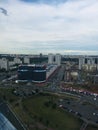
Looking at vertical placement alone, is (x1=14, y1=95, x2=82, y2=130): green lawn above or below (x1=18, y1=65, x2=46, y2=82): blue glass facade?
below

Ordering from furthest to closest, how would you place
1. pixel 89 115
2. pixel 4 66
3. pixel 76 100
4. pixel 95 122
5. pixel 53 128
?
1. pixel 4 66
2. pixel 76 100
3. pixel 89 115
4. pixel 95 122
5. pixel 53 128

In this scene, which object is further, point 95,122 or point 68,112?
point 68,112

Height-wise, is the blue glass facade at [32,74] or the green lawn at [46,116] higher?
the blue glass facade at [32,74]

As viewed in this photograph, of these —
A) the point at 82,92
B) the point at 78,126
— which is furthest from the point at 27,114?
the point at 82,92

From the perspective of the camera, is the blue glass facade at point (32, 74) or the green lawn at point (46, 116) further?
the blue glass facade at point (32, 74)

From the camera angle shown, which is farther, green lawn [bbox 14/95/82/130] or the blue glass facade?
the blue glass facade

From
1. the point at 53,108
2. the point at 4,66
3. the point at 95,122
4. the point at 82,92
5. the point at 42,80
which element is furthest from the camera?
the point at 4,66

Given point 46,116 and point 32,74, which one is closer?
point 46,116

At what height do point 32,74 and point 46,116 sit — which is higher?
point 32,74

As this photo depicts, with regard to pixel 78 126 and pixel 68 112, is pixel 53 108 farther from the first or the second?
pixel 78 126

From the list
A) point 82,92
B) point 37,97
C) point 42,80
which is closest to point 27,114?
point 37,97
